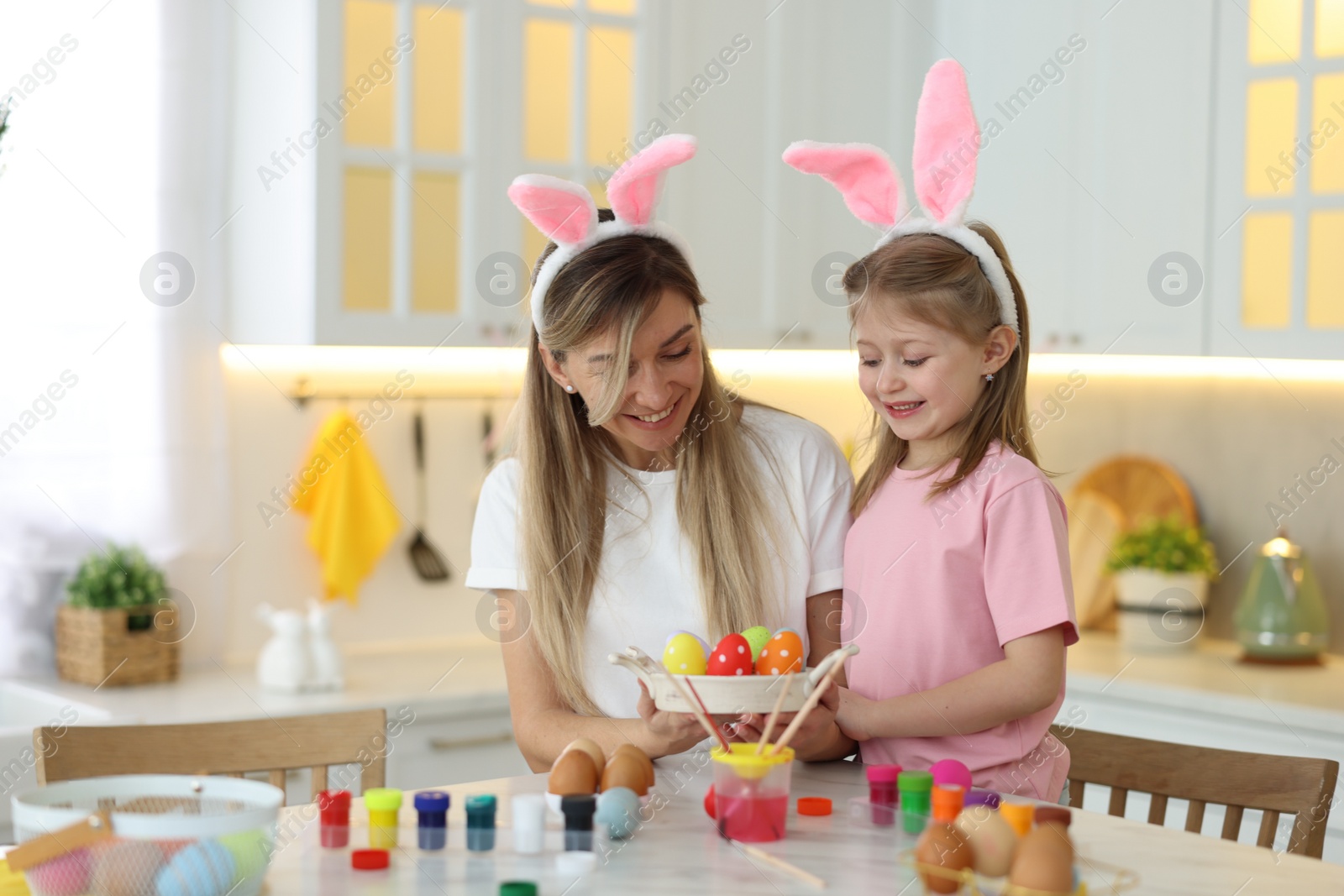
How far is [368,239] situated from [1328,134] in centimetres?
188

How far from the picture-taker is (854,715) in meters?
1.49

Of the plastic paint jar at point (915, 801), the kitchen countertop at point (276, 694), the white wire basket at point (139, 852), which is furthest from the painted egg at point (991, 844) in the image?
the kitchen countertop at point (276, 694)

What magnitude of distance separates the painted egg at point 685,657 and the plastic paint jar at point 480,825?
0.24 meters

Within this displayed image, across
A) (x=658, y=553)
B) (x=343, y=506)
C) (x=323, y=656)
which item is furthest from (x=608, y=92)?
(x=658, y=553)

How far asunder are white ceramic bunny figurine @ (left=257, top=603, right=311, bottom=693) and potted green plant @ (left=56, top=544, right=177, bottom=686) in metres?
0.18

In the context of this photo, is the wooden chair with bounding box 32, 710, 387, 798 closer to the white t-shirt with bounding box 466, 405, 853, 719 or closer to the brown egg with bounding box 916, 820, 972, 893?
the white t-shirt with bounding box 466, 405, 853, 719

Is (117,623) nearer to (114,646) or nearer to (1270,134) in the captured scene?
(114,646)

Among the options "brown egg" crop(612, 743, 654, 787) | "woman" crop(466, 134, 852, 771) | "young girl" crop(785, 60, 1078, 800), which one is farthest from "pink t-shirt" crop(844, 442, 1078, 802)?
"brown egg" crop(612, 743, 654, 787)

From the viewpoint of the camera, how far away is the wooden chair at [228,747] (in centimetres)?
149

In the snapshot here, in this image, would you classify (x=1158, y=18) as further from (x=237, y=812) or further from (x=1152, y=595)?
(x=237, y=812)

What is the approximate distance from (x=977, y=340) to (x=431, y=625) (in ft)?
6.36

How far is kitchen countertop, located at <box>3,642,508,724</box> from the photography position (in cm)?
241

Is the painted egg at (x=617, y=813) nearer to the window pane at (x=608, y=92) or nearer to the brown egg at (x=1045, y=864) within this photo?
the brown egg at (x=1045, y=864)

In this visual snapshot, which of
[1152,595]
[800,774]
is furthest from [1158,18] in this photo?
[800,774]
